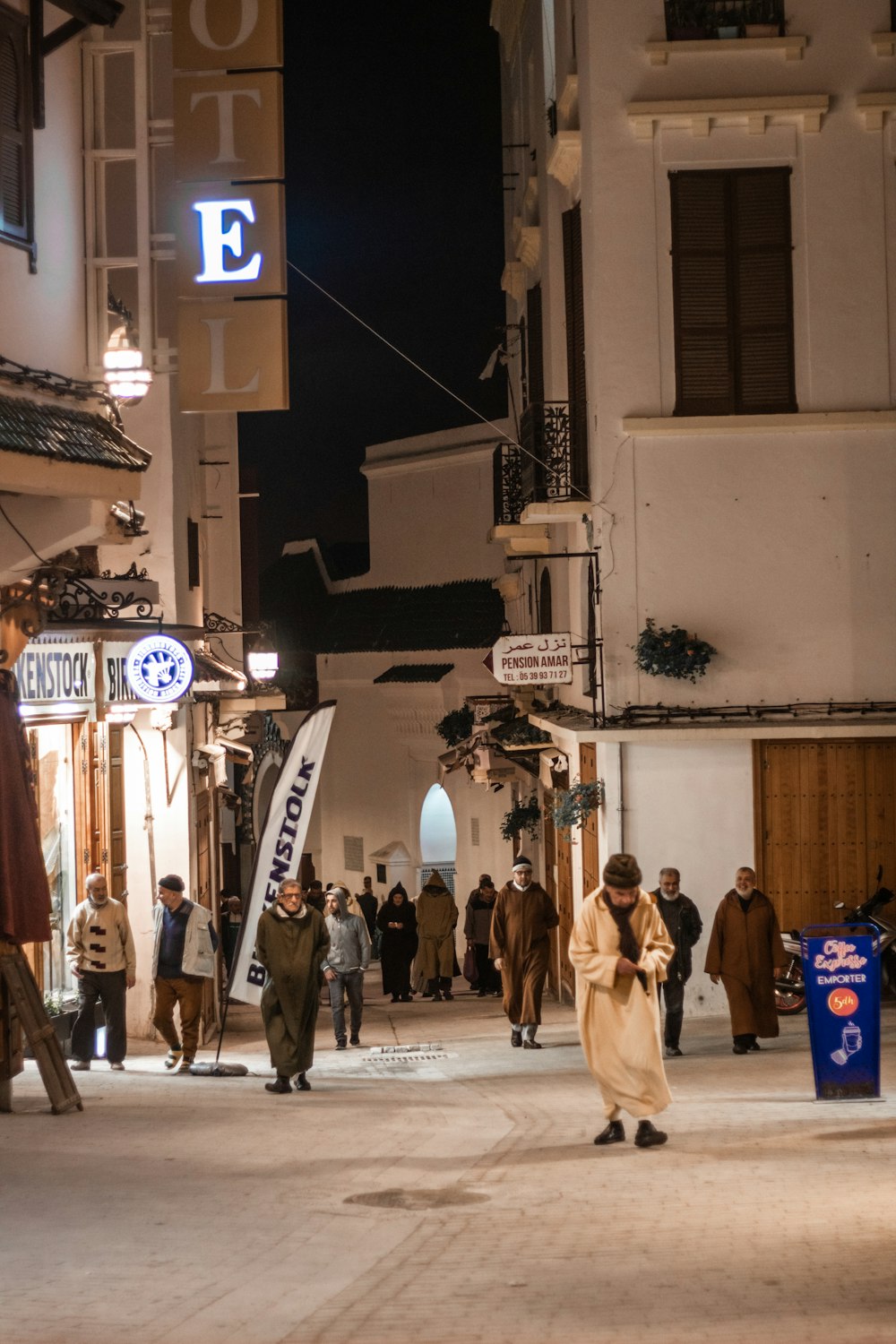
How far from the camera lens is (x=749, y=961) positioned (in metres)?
14.3

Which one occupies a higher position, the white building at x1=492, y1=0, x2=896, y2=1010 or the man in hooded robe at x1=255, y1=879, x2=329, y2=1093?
the white building at x1=492, y1=0, x2=896, y2=1010

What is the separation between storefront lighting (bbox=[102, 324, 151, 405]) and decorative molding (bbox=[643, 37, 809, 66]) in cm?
732

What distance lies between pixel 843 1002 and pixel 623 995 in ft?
5.96

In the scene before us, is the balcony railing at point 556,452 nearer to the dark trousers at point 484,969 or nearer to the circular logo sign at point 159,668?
the circular logo sign at point 159,668

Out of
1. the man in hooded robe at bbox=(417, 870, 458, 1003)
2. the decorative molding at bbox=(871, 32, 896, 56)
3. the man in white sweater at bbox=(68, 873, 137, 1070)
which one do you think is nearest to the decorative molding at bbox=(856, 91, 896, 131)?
the decorative molding at bbox=(871, 32, 896, 56)

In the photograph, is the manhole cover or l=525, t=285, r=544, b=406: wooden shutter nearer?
the manhole cover

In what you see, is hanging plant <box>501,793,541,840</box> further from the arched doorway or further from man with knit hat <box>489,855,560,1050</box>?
the arched doorway

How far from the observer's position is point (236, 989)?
13875 mm

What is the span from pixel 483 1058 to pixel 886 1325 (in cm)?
947

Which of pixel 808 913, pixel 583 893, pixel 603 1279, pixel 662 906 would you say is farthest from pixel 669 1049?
pixel 603 1279

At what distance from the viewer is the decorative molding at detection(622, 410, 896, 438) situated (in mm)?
17141

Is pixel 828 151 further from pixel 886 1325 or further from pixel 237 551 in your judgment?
pixel 237 551

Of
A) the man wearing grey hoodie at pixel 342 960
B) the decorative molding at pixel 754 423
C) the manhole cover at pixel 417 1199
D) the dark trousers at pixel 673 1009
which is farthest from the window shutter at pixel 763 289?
the manhole cover at pixel 417 1199

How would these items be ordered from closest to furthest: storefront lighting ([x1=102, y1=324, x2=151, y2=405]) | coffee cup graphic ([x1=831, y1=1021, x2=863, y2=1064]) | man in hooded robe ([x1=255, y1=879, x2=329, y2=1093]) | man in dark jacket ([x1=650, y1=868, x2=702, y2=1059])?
1. coffee cup graphic ([x1=831, y1=1021, x2=863, y2=1064])
2. storefront lighting ([x1=102, y1=324, x2=151, y2=405])
3. man in hooded robe ([x1=255, y1=879, x2=329, y2=1093])
4. man in dark jacket ([x1=650, y1=868, x2=702, y2=1059])
